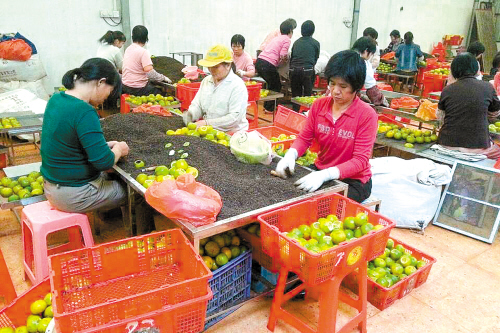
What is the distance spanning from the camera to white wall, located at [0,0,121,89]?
658 cm

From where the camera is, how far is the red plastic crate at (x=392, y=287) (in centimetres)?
276

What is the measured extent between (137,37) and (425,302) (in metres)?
5.03

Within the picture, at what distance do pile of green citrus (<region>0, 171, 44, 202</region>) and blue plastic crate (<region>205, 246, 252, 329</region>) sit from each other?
5.59ft

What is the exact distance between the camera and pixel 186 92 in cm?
575

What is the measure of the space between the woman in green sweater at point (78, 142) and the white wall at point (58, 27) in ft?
16.6

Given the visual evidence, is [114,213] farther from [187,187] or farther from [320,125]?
[320,125]

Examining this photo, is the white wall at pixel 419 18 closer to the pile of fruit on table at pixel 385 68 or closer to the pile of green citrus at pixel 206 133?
the pile of fruit on table at pixel 385 68

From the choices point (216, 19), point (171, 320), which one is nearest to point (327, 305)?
point (171, 320)

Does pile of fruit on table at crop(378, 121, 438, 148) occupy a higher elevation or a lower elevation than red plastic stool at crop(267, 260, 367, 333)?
higher

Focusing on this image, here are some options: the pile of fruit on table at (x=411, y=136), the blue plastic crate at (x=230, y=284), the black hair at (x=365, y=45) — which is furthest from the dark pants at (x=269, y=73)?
the blue plastic crate at (x=230, y=284)

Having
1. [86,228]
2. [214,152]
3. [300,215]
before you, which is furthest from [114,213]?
[300,215]

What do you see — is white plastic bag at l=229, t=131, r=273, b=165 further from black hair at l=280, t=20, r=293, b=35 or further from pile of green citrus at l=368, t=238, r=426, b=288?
black hair at l=280, t=20, r=293, b=35

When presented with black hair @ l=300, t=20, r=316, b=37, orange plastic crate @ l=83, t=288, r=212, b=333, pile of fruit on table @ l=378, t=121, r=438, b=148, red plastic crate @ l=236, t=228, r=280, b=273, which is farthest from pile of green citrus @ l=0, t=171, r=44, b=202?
black hair @ l=300, t=20, r=316, b=37

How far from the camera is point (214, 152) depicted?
310cm
